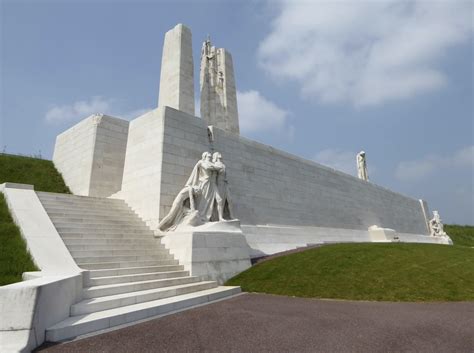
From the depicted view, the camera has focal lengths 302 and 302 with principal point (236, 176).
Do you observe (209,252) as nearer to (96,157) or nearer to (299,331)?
(299,331)

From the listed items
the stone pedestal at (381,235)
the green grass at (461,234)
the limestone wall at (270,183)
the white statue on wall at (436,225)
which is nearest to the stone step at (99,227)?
the limestone wall at (270,183)

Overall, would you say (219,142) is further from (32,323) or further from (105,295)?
(32,323)

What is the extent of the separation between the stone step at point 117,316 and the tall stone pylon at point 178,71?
953 cm

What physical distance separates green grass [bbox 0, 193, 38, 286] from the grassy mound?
5284mm

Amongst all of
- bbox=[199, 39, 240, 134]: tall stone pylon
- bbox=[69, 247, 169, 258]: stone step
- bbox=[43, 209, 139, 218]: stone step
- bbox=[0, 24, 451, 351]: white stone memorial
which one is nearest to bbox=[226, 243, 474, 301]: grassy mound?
bbox=[0, 24, 451, 351]: white stone memorial

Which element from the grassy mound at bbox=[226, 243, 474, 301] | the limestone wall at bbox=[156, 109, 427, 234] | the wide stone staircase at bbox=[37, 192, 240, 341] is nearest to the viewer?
the wide stone staircase at bbox=[37, 192, 240, 341]

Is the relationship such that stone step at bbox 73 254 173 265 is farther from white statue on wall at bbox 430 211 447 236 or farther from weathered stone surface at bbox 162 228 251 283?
white statue on wall at bbox 430 211 447 236

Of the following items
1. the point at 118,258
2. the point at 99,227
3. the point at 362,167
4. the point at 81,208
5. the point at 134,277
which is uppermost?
the point at 362,167

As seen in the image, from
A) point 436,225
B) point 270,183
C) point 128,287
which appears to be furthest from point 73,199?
point 436,225

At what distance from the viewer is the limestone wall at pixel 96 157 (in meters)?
14.9

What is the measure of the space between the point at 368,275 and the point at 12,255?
27.7 feet

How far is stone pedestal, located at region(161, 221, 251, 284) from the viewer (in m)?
8.52

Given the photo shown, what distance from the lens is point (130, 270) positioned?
23.6ft

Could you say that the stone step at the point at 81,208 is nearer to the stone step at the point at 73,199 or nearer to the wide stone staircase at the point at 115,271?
the wide stone staircase at the point at 115,271
